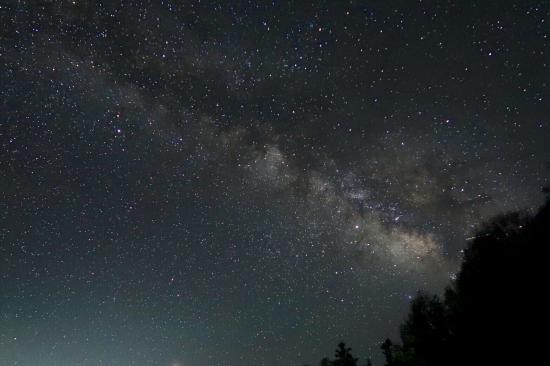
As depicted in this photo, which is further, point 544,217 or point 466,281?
point 466,281

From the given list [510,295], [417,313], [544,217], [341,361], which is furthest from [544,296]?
[341,361]

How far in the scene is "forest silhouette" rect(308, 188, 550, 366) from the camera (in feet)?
49.1

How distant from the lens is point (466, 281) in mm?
20672

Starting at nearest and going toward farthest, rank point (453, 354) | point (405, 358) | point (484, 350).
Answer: point (484, 350) < point (453, 354) < point (405, 358)

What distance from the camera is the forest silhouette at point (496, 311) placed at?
49.1 ft

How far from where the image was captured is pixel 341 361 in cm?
2375

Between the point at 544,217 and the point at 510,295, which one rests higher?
the point at 544,217

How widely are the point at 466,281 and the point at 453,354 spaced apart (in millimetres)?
4717

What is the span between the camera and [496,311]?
16.5m

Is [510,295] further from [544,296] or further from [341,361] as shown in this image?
[341,361]

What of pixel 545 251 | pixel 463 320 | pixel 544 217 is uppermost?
pixel 544 217

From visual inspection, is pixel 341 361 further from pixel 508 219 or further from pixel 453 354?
pixel 508 219

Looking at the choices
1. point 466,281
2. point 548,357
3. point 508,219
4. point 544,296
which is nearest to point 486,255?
point 466,281

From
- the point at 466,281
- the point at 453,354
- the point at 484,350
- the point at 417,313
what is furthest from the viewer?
the point at 417,313
